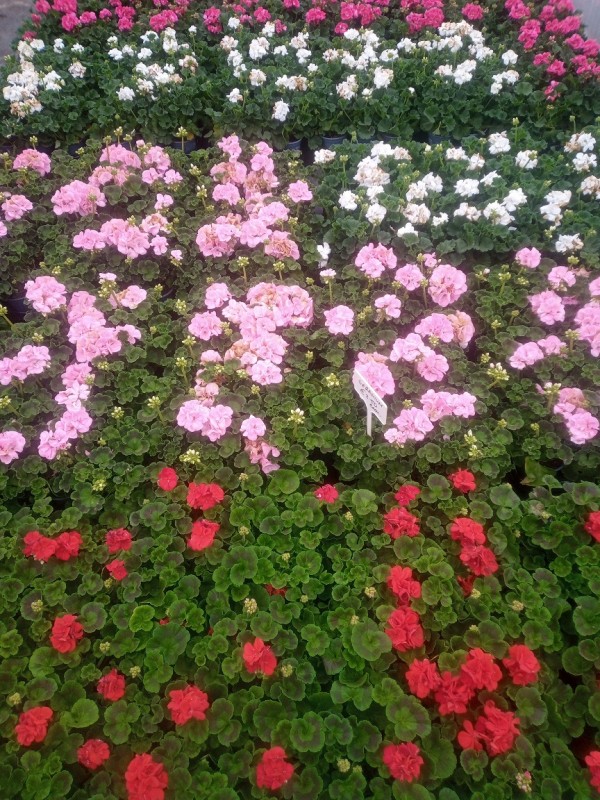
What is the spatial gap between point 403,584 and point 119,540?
125cm

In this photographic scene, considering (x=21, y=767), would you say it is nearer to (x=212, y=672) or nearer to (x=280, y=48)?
(x=212, y=672)

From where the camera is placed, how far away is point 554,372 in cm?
304

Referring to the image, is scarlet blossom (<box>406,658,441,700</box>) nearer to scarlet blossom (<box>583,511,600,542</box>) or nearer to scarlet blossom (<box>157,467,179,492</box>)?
scarlet blossom (<box>583,511,600,542</box>)

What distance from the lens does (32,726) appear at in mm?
1971

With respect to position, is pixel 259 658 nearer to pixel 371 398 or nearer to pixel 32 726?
pixel 32 726

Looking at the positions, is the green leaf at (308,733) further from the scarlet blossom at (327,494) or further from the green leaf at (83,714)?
the scarlet blossom at (327,494)

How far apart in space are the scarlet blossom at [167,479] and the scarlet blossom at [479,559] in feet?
4.36

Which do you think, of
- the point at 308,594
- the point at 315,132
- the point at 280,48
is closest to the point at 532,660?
the point at 308,594

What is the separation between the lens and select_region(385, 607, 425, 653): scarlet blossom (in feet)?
6.98

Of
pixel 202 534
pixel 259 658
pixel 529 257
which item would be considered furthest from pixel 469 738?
pixel 529 257

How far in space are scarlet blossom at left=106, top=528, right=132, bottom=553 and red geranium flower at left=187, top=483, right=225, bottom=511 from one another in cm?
31

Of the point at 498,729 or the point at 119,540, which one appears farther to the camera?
the point at 119,540

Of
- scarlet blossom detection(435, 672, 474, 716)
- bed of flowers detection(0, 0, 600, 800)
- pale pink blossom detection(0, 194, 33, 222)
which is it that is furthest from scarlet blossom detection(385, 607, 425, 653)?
pale pink blossom detection(0, 194, 33, 222)

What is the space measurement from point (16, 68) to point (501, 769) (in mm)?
6155
